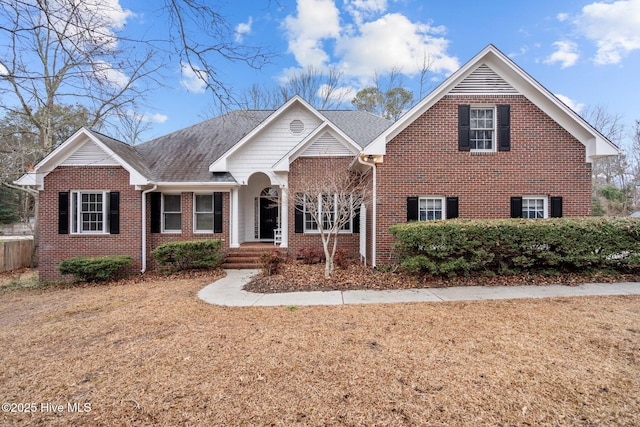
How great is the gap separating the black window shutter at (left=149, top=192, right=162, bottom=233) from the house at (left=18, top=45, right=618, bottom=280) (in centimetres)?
4

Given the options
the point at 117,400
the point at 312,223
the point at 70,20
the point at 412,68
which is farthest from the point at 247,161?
the point at 412,68

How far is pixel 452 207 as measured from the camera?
9.16 m

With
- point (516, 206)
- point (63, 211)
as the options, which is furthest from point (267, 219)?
point (516, 206)

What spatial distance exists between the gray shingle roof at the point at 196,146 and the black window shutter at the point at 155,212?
642 millimetres

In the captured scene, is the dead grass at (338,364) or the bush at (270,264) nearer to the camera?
the dead grass at (338,364)

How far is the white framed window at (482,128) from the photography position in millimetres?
9359

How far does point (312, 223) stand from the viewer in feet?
36.7

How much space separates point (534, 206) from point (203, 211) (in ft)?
38.4

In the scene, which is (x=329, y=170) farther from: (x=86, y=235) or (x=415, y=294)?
(x=86, y=235)

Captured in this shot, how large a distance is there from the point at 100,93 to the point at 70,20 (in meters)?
0.95

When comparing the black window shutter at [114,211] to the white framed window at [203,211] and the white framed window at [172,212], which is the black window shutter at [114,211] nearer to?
the white framed window at [172,212]

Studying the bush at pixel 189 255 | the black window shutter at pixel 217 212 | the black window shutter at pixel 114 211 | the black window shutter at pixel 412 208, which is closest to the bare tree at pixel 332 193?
the black window shutter at pixel 412 208

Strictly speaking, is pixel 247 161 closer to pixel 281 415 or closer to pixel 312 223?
pixel 312 223

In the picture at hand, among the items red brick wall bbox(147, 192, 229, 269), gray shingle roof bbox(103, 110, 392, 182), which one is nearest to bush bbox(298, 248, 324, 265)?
red brick wall bbox(147, 192, 229, 269)
